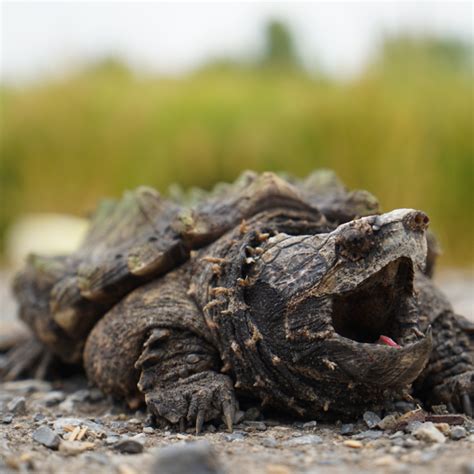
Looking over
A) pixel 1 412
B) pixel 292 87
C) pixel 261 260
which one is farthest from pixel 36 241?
pixel 261 260

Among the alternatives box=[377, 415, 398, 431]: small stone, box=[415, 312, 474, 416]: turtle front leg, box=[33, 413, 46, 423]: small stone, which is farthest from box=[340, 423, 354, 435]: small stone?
box=[33, 413, 46, 423]: small stone

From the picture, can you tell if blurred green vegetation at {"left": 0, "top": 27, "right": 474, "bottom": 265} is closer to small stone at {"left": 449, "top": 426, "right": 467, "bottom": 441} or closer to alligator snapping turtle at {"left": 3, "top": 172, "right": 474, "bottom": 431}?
alligator snapping turtle at {"left": 3, "top": 172, "right": 474, "bottom": 431}

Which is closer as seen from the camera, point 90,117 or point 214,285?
point 214,285

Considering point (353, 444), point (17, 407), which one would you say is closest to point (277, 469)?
point (353, 444)

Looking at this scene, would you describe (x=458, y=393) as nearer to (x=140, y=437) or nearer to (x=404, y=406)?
(x=404, y=406)

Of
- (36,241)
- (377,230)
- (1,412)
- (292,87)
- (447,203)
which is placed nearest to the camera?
(377,230)

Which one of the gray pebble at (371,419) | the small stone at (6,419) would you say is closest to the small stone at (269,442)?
the gray pebble at (371,419)

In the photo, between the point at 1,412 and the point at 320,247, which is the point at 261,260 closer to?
the point at 320,247
